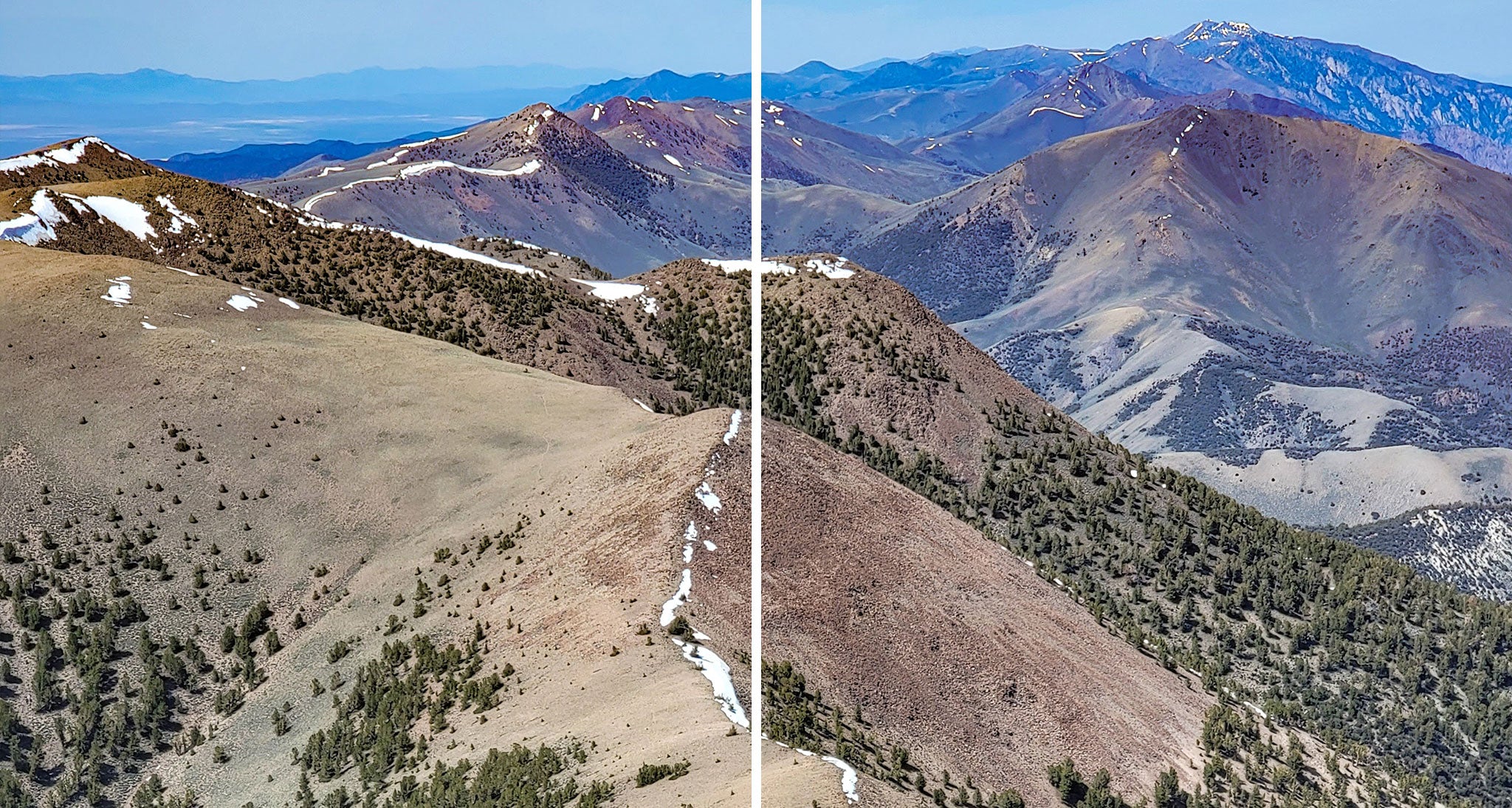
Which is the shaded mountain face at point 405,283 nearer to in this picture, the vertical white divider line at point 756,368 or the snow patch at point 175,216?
the snow patch at point 175,216

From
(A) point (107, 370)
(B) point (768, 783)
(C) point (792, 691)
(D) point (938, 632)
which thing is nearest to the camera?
(B) point (768, 783)

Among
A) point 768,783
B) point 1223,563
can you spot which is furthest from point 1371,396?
point 768,783

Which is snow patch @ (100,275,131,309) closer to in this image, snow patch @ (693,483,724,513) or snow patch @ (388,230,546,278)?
snow patch @ (388,230,546,278)

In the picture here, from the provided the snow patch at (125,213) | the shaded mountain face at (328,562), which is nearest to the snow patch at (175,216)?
the snow patch at (125,213)

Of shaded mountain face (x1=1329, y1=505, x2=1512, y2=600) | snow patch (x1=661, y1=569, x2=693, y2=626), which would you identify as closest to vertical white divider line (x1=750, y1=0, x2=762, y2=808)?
snow patch (x1=661, y1=569, x2=693, y2=626)

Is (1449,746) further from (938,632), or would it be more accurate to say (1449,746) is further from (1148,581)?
(938,632)
